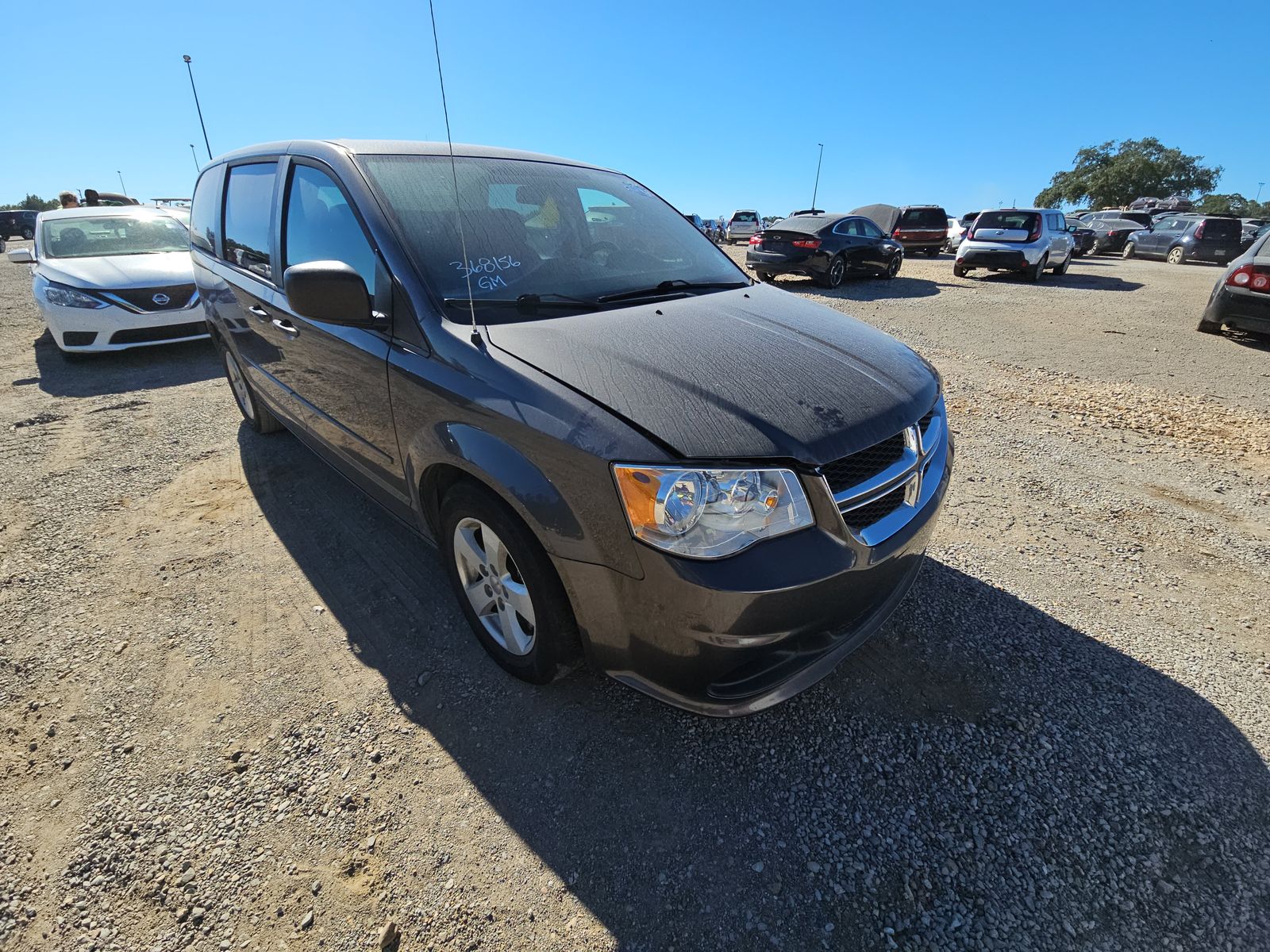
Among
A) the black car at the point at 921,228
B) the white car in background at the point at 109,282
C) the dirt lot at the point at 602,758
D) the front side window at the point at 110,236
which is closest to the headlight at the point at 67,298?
the white car in background at the point at 109,282

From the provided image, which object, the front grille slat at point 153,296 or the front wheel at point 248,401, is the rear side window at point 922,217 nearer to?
the front grille slat at point 153,296

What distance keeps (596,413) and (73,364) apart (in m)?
7.84

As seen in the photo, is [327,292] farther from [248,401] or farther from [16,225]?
[16,225]

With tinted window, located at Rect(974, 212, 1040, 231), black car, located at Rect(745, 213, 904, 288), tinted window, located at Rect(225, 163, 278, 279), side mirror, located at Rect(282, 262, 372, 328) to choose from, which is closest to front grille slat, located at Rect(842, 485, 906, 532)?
side mirror, located at Rect(282, 262, 372, 328)

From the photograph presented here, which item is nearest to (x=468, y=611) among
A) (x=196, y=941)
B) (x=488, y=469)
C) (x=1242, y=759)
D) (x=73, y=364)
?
(x=488, y=469)

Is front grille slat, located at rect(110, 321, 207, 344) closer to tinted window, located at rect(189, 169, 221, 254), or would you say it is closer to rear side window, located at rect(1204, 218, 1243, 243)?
tinted window, located at rect(189, 169, 221, 254)

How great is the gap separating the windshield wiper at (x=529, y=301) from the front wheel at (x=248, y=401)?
109 inches

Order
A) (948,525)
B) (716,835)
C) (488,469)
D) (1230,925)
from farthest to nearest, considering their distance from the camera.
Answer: (948,525) → (488,469) → (716,835) → (1230,925)

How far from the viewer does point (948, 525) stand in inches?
124

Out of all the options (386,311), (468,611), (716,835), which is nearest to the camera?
(716,835)

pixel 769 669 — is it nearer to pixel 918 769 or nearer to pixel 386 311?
pixel 918 769

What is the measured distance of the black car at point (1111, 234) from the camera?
2222 centimetres

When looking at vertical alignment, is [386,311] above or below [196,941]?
above

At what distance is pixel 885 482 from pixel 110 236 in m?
9.07
